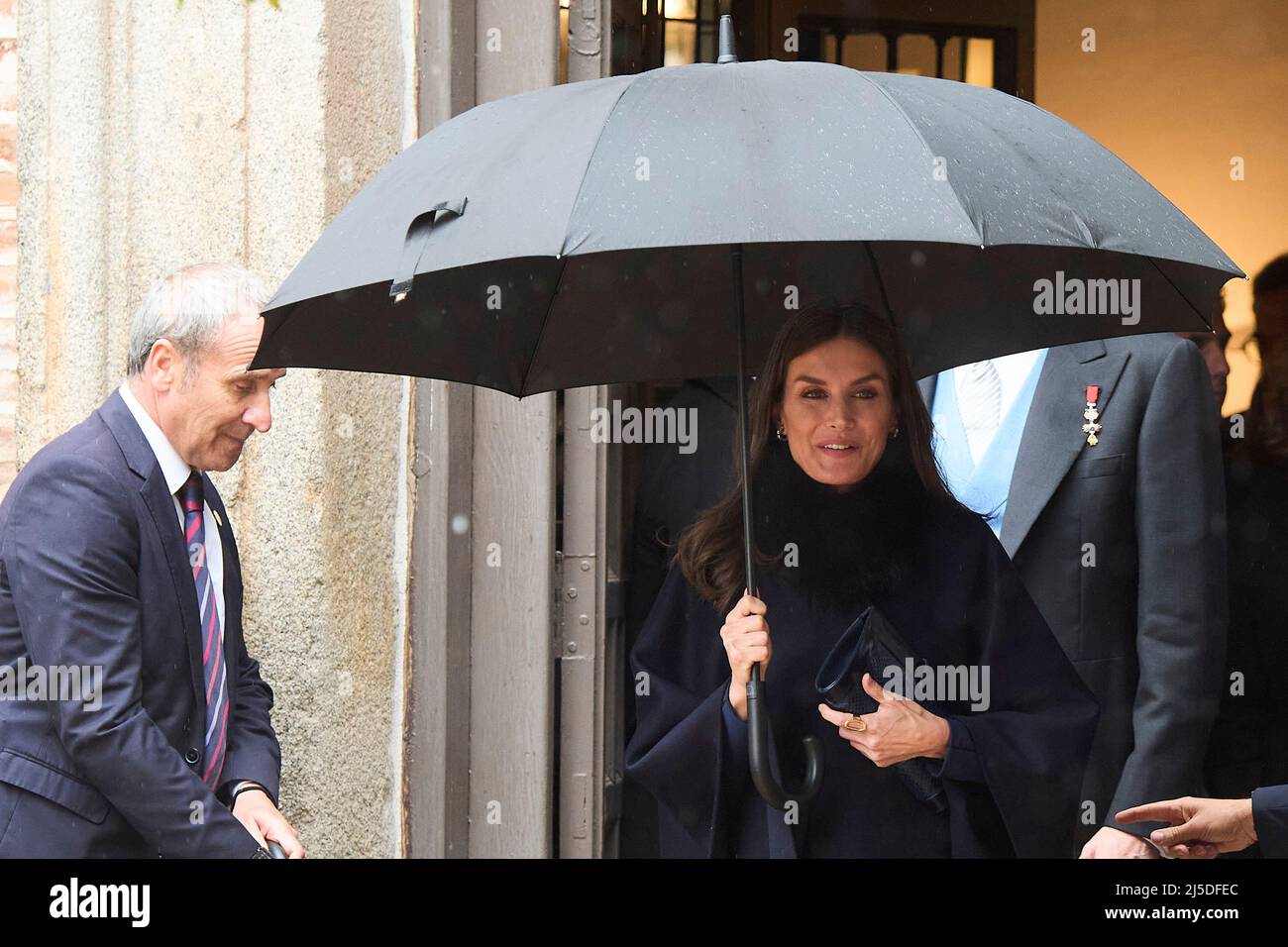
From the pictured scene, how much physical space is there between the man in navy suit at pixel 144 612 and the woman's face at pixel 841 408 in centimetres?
100

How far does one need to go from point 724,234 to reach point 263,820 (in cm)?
147

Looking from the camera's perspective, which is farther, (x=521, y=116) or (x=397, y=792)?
(x=397, y=792)

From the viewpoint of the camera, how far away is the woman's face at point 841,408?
2779 mm

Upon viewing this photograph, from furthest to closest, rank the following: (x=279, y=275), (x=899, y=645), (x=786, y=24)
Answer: (x=786, y=24), (x=279, y=275), (x=899, y=645)

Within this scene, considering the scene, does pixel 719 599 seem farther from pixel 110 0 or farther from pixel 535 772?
pixel 110 0

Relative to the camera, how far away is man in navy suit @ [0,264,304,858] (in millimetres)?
2516

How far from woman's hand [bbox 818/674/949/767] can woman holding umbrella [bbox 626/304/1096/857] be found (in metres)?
0.01

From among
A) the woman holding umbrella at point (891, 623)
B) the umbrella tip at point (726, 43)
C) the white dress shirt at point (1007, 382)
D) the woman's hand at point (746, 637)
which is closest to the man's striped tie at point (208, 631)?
the woman holding umbrella at point (891, 623)

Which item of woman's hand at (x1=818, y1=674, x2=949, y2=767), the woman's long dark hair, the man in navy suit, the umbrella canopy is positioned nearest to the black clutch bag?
woman's hand at (x1=818, y1=674, x2=949, y2=767)

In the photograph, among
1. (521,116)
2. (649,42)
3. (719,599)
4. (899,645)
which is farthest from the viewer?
(649,42)

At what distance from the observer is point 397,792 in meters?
3.85

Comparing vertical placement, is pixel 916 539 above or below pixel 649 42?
below

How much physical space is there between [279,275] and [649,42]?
4.19 ft

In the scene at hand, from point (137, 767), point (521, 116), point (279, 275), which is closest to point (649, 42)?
point (279, 275)
